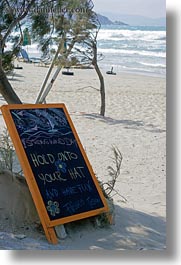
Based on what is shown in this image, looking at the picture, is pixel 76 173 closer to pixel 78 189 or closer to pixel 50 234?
pixel 78 189

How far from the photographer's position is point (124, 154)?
541cm

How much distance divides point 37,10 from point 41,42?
1.69 m

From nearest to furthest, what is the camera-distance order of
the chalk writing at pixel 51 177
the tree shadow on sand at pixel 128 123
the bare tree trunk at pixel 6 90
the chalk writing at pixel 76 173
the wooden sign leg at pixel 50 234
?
the wooden sign leg at pixel 50 234, the chalk writing at pixel 51 177, the chalk writing at pixel 76 173, the bare tree trunk at pixel 6 90, the tree shadow on sand at pixel 128 123

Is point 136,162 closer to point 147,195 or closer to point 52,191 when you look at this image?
point 147,195

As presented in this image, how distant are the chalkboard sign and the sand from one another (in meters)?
0.15

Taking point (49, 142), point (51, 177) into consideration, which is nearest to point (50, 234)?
point (51, 177)

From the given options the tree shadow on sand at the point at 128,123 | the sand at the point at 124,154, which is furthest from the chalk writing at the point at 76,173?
the tree shadow on sand at the point at 128,123

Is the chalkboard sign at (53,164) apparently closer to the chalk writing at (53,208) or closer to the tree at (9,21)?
the chalk writing at (53,208)

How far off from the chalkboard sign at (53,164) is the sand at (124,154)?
15cm

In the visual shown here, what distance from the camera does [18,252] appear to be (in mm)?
2258

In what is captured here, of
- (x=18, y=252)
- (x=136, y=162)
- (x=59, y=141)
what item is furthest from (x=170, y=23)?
(x=136, y=162)

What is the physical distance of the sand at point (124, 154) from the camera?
8.96 feet

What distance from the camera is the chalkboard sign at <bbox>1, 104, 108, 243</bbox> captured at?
269 centimetres

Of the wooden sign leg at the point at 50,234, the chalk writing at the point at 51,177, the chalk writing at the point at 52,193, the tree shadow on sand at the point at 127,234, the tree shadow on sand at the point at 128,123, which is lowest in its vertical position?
the tree shadow on sand at the point at 128,123
